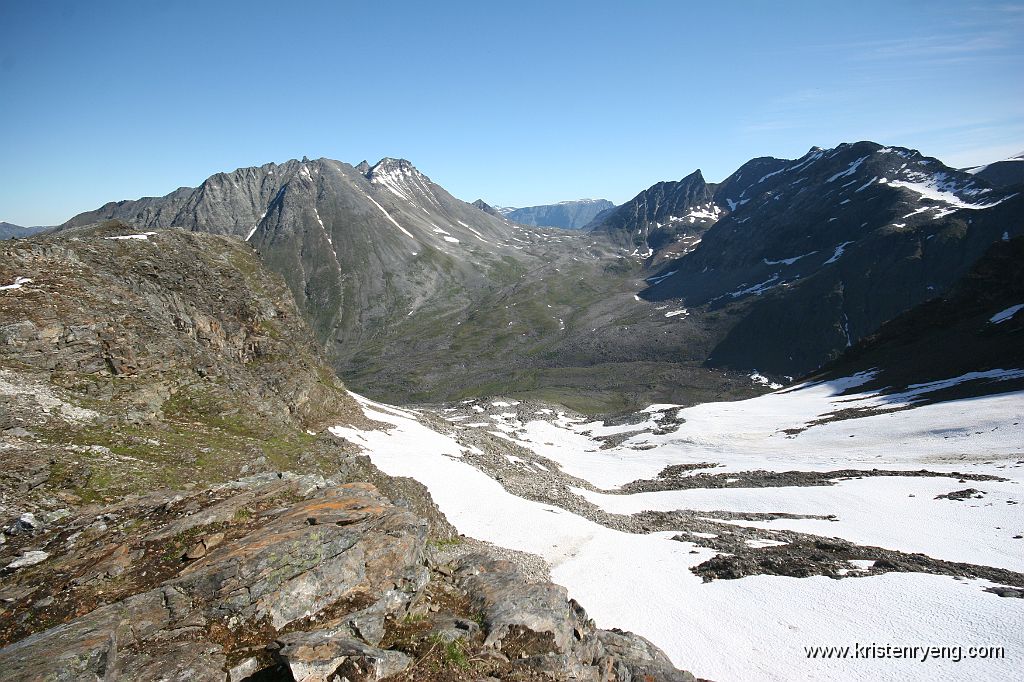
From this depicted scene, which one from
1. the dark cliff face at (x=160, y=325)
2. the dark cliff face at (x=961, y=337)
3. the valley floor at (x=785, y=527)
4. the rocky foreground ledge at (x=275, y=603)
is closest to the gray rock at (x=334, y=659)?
the rocky foreground ledge at (x=275, y=603)

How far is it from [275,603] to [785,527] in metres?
34.1

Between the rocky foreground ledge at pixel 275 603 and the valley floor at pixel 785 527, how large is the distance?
1005cm

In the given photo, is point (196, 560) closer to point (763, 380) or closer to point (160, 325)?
point (160, 325)

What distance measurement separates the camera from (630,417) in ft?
302

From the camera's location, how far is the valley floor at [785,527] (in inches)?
814

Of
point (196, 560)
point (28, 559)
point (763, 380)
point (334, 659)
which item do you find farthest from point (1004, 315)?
point (28, 559)

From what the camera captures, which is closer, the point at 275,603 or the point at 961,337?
the point at 275,603

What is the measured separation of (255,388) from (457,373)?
14103cm

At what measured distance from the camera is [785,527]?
3491 centimetres

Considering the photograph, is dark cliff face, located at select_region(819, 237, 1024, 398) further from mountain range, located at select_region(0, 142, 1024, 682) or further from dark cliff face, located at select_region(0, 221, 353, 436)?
dark cliff face, located at select_region(0, 221, 353, 436)

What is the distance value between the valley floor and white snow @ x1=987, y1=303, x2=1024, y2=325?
2407 centimetres

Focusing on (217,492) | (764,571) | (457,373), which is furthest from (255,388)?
(457,373)

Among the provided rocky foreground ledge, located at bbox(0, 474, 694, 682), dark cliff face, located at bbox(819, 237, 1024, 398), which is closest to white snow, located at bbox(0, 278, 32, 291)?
rocky foreground ledge, located at bbox(0, 474, 694, 682)

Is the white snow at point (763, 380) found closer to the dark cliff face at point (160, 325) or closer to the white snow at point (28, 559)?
the dark cliff face at point (160, 325)
